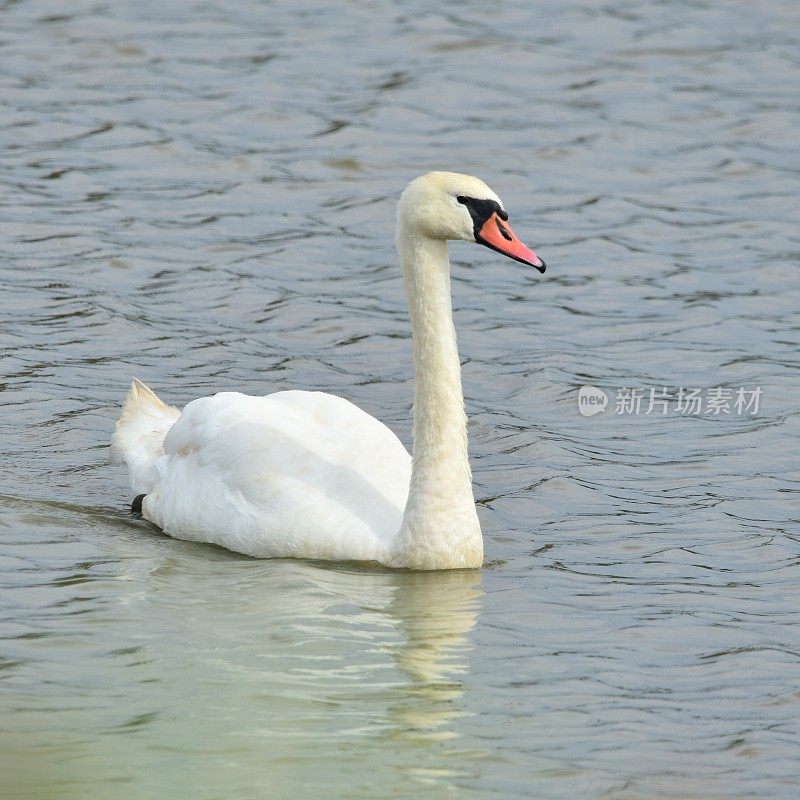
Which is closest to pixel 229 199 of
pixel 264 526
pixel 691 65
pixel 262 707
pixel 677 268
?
pixel 677 268

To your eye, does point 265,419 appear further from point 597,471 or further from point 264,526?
point 597,471

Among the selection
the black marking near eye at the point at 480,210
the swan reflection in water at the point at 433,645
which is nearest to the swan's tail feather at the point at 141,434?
the swan reflection in water at the point at 433,645

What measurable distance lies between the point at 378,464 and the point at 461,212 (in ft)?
4.65

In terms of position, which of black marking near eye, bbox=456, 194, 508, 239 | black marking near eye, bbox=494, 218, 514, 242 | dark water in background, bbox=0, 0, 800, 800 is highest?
black marking near eye, bbox=456, 194, 508, 239

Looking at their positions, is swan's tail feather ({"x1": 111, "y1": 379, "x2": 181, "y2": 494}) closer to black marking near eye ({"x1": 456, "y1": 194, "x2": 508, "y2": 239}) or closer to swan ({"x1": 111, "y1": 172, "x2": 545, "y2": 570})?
swan ({"x1": 111, "y1": 172, "x2": 545, "y2": 570})

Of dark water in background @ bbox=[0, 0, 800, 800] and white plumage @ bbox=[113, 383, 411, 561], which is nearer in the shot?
dark water in background @ bbox=[0, 0, 800, 800]

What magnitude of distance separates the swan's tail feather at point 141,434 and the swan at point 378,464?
571mm

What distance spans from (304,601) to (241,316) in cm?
505

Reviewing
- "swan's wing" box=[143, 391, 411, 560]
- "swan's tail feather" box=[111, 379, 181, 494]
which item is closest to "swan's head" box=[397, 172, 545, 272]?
"swan's wing" box=[143, 391, 411, 560]

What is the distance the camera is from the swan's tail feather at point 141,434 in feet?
33.3

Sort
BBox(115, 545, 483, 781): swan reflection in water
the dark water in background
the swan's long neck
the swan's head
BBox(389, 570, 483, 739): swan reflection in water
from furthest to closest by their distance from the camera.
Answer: the swan's long neck, the swan's head, BBox(389, 570, 483, 739): swan reflection in water, the dark water in background, BBox(115, 545, 483, 781): swan reflection in water

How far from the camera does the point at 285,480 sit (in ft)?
29.9

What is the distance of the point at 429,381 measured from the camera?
901cm

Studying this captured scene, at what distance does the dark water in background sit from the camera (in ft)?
23.0
